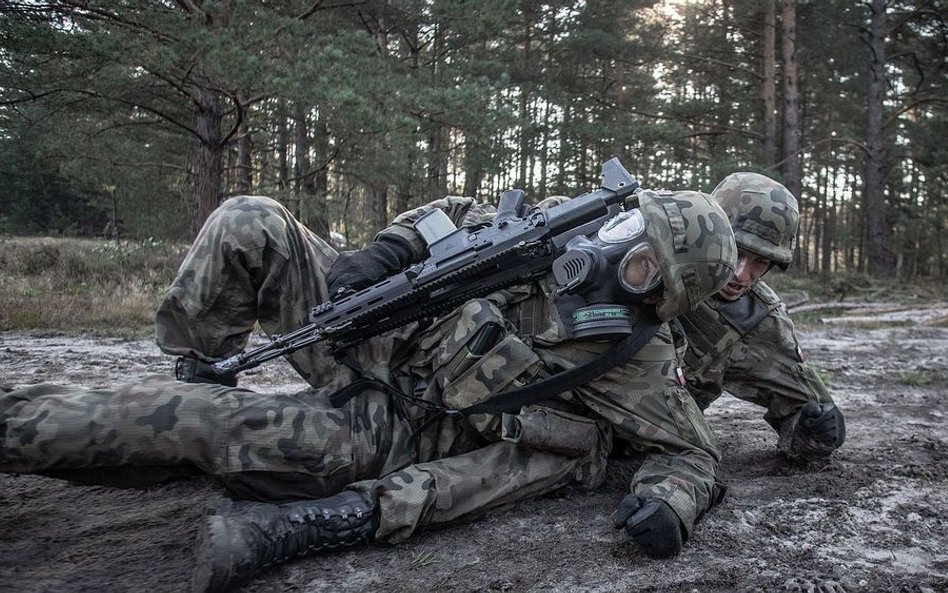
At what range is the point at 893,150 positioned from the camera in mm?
21562

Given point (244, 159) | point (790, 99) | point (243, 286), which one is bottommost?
point (243, 286)

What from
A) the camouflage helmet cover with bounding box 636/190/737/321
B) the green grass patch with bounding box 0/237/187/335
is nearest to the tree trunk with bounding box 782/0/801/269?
the green grass patch with bounding box 0/237/187/335

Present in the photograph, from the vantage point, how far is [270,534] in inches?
81.7

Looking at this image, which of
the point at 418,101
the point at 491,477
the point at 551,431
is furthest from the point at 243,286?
the point at 418,101

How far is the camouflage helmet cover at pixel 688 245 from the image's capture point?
2400 mm

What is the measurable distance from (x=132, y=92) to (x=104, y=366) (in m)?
7.64

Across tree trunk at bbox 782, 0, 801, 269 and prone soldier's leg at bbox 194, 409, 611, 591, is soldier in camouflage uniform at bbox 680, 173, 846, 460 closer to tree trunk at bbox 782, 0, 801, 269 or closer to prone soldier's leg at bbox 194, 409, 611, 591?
prone soldier's leg at bbox 194, 409, 611, 591

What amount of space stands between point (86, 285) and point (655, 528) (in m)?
9.82

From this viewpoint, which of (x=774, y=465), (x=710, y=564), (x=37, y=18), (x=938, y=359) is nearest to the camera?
(x=710, y=564)

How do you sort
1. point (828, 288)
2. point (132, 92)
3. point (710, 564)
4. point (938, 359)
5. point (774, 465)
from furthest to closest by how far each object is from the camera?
point (828, 288) → point (132, 92) → point (938, 359) → point (774, 465) → point (710, 564)

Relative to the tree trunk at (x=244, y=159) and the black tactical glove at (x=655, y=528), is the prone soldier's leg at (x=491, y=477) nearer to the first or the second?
the black tactical glove at (x=655, y=528)

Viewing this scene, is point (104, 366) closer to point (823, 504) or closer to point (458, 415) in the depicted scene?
point (458, 415)

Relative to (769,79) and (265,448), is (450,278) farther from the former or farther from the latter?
(769,79)

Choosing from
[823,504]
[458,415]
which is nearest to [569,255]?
[458,415]
